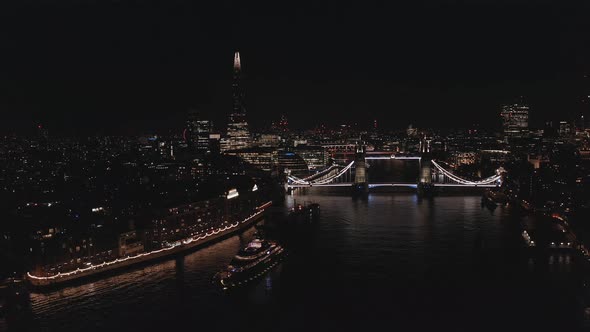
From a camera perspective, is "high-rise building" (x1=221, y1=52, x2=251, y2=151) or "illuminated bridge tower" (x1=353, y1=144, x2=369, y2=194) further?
"high-rise building" (x1=221, y1=52, x2=251, y2=151)

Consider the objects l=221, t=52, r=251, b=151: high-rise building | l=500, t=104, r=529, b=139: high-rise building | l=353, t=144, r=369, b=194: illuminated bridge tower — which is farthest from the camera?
l=500, t=104, r=529, b=139: high-rise building

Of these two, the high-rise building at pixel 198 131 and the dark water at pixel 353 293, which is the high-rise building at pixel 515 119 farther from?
the dark water at pixel 353 293

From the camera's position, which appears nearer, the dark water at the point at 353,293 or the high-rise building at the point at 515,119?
the dark water at the point at 353,293

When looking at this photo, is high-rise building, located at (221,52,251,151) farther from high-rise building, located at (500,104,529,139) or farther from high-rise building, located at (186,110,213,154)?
high-rise building, located at (500,104,529,139)

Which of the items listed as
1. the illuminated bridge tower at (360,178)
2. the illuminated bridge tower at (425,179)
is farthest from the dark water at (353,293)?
the illuminated bridge tower at (360,178)

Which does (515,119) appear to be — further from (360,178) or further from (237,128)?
(360,178)

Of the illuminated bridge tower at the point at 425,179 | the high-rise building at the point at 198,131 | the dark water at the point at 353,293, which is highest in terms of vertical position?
the high-rise building at the point at 198,131

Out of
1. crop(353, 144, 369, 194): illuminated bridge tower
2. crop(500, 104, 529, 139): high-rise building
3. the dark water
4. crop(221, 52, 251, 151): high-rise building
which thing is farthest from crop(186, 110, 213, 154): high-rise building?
the dark water
